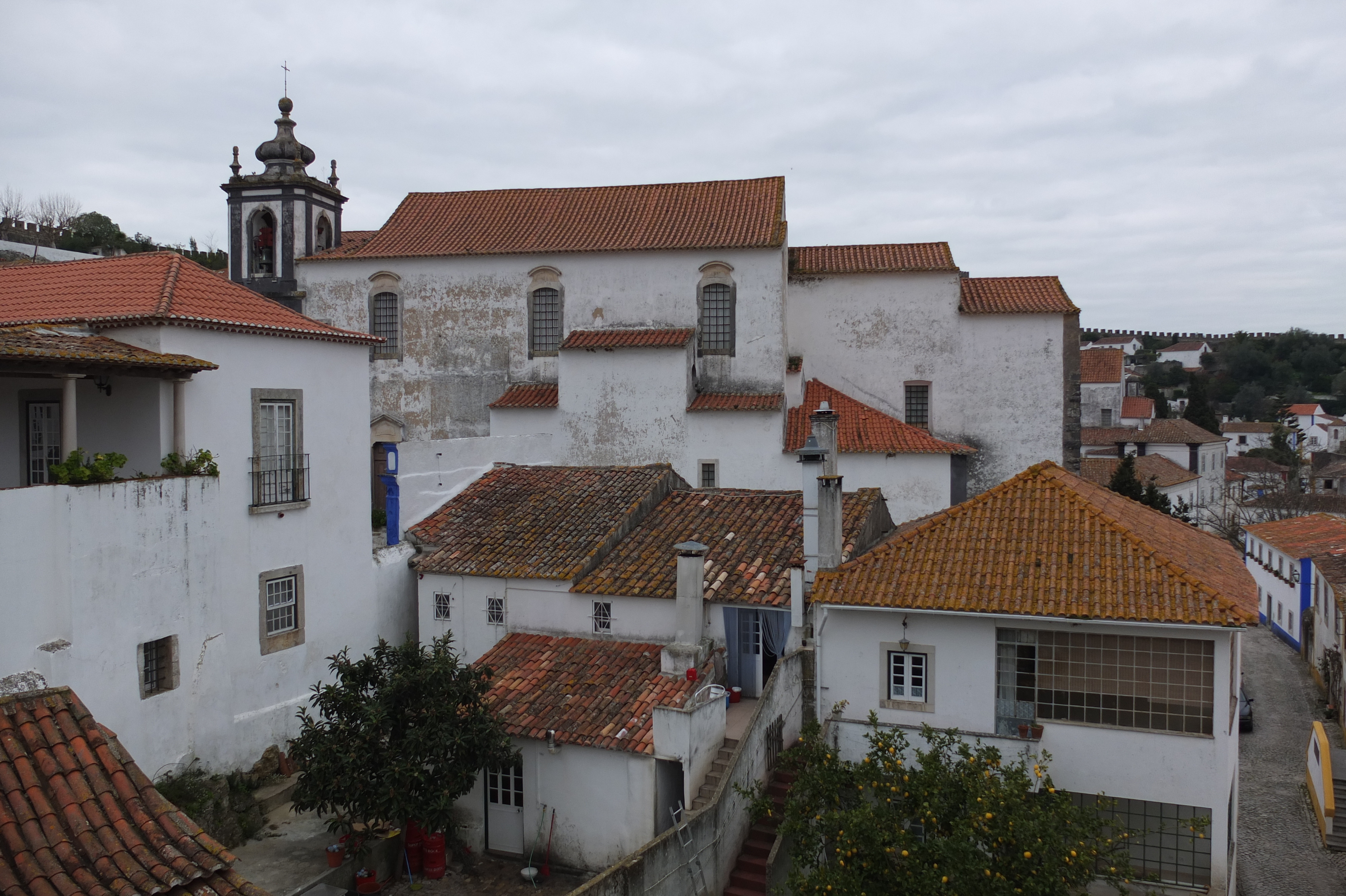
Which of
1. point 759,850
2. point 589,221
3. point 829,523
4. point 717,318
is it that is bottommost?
point 759,850

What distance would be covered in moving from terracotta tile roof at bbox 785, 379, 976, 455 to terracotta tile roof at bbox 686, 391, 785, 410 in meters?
0.83

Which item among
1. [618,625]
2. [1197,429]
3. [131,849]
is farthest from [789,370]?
[1197,429]

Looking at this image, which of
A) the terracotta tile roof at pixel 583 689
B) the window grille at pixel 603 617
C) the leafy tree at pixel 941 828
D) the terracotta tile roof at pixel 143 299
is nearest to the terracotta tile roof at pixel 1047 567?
the leafy tree at pixel 941 828

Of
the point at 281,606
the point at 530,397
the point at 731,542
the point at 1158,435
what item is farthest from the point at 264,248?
the point at 1158,435

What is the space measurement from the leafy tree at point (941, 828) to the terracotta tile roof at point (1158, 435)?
44.1 metres

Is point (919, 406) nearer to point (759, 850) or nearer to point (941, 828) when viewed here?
point (759, 850)

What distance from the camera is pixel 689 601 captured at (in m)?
13.2

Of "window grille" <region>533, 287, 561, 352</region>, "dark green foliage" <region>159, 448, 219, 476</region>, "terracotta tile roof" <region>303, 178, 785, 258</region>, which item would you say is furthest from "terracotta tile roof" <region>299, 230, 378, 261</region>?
"dark green foliage" <region>159, 448, 219, 476</region>

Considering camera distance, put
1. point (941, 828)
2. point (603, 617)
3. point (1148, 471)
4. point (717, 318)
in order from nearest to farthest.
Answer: point (941, 828) < point (603, 617) < point (717, 318) < point (1148, 471)

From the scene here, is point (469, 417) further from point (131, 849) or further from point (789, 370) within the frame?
point (131, 849)

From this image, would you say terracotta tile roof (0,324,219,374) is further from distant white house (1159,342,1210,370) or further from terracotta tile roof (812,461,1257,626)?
distant white house (1159,342,1210,370)

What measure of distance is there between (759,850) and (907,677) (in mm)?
2879

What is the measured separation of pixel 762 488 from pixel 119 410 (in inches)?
524

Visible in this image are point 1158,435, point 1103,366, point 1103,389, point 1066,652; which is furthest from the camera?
point 1103,389
